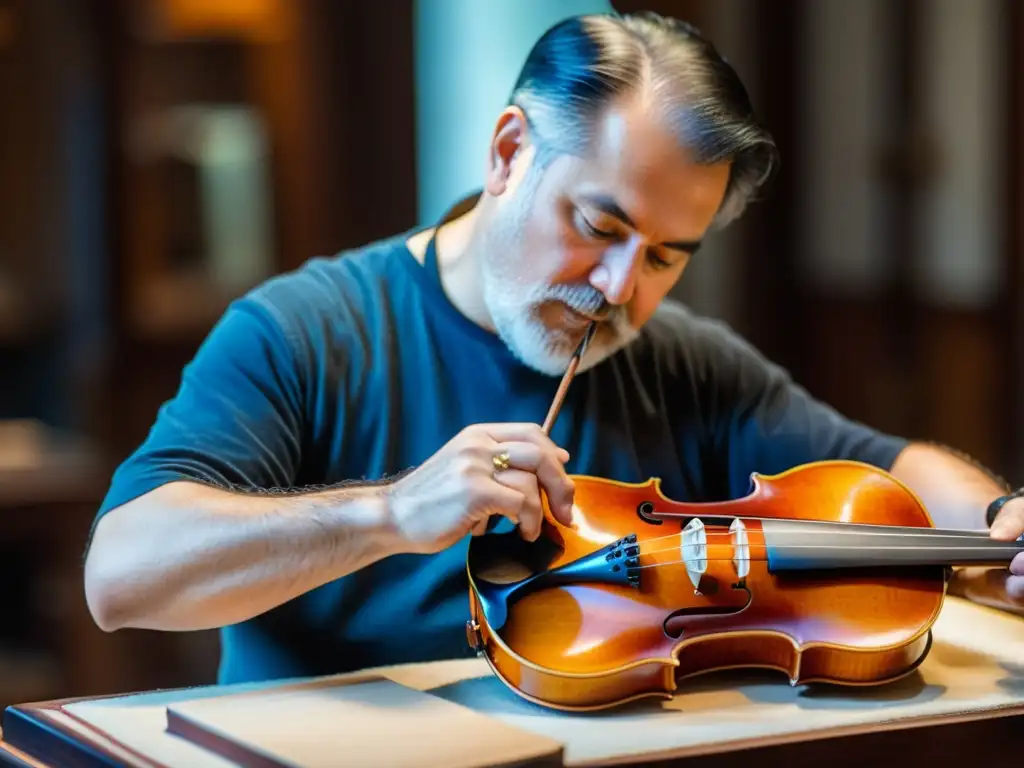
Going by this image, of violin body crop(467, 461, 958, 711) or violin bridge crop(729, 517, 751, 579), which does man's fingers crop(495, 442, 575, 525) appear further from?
violin bridge crop(729, 517, 751, 579)

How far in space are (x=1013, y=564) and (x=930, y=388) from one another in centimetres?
252

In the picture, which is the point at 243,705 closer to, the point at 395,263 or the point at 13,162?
the point at 395,263

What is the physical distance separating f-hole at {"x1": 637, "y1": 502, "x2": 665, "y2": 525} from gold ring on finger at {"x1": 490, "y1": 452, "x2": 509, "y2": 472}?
15cm

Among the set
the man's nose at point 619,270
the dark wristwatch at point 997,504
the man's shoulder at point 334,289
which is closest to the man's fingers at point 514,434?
the man's nose at point 619,270

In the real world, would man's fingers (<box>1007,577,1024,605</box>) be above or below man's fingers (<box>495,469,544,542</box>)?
below

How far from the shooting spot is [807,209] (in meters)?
3.94

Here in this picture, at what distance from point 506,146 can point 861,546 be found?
534 millimetres

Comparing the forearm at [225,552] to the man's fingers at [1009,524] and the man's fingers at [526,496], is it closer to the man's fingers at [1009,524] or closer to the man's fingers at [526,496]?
the man's fingers at [526,496]

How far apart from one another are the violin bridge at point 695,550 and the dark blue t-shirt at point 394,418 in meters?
0.30

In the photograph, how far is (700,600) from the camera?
1159mm

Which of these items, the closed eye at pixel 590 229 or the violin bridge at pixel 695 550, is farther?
the closed eye at pixel 590 229

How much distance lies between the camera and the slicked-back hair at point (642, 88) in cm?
134

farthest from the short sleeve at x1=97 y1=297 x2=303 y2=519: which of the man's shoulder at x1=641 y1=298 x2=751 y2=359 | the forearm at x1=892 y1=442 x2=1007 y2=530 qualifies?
the forearm at x1=892 y1=442 x2=1007 y2=530

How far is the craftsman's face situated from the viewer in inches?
52.4
